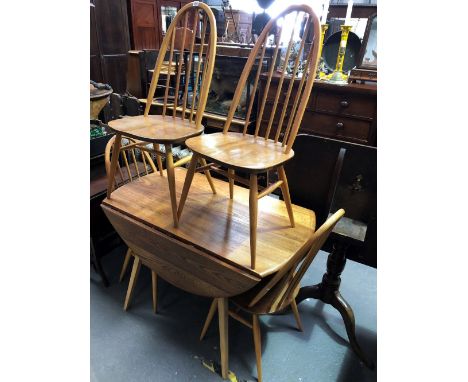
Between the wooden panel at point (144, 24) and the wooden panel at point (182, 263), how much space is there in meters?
4.05

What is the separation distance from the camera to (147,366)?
141 cm

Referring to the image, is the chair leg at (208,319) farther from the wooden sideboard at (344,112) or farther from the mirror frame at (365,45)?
the mirror frame at (365,45)

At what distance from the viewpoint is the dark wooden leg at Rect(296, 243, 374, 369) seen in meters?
1.46

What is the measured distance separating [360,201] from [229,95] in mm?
1736

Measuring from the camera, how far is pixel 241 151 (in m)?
1.24

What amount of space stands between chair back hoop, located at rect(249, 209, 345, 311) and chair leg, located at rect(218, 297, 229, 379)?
0.15m

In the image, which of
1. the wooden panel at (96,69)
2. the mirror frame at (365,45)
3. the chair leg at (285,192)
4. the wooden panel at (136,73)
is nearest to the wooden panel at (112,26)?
the wooden panel at (96,69)

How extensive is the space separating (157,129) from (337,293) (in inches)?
47.4

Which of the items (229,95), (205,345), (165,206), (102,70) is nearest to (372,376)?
(205,345)

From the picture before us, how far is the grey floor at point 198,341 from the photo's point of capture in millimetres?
1398

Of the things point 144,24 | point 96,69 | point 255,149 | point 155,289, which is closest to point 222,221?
point 255,149

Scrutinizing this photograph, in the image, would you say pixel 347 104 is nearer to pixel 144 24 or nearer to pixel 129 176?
pixel 129 176
